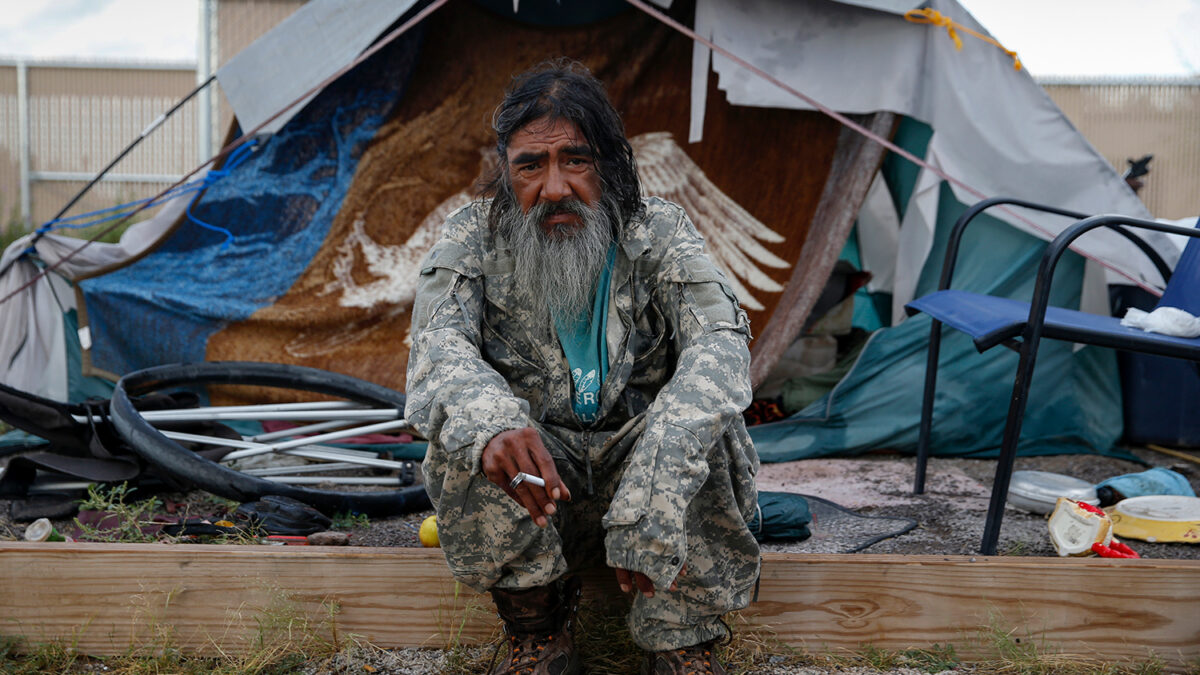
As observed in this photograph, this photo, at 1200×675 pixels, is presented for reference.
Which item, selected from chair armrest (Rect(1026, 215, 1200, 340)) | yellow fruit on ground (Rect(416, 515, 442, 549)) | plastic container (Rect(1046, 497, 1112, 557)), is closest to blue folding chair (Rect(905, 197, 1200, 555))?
chair armrest (Rect(1026, 215, 1200, 340))

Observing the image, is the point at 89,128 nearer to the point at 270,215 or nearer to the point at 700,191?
A: the point at 270,215

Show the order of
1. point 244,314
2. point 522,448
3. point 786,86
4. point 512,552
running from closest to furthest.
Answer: point 522,448
point 512,552
point 786,86
point 244,314

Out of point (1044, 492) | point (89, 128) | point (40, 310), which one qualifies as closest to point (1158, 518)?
point (1044, 492)

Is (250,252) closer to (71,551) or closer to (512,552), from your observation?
(71,551)

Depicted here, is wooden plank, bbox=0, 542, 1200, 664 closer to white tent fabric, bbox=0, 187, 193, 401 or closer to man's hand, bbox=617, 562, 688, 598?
man's hand, bbox=617, 562, 688, 598

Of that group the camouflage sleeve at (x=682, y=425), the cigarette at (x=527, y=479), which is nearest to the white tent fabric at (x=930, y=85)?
the camouflage sleeve at (x=682, y=425)

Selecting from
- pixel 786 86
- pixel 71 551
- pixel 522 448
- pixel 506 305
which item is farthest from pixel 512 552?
pixel 786 86

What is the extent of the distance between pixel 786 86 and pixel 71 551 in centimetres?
285

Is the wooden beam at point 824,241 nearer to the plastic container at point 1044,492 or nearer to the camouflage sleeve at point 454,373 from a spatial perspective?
the plastic container at point 1044,492

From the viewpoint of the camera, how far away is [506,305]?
193 centimetres

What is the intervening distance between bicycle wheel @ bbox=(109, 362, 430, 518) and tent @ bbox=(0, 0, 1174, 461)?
535 mm

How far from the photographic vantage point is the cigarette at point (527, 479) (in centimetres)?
145

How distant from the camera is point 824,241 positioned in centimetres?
396

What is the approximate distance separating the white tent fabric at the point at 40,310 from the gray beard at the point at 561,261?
2.88 m
